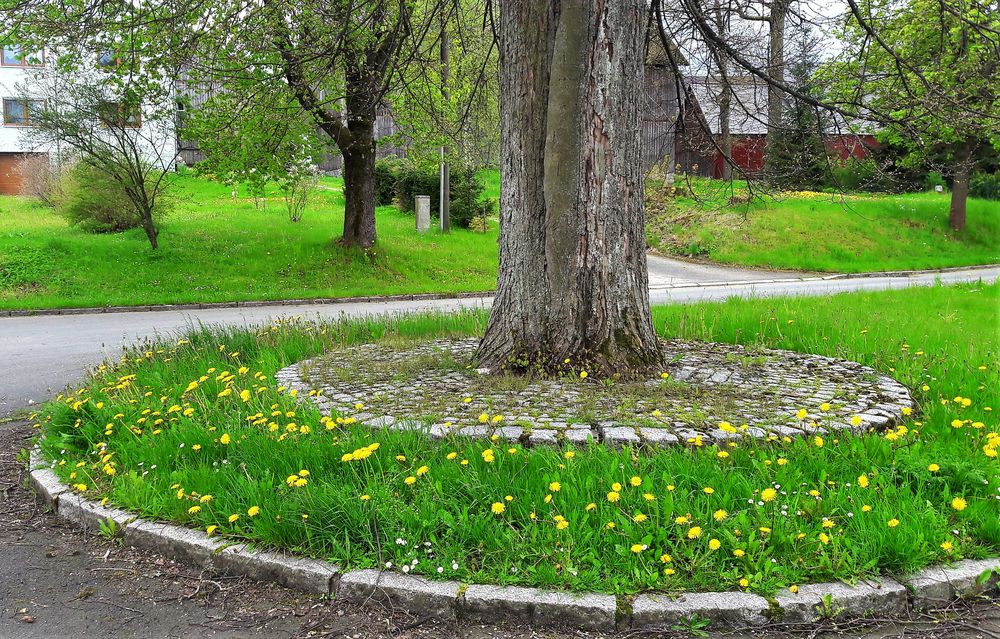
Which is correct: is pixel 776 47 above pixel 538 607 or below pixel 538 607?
above

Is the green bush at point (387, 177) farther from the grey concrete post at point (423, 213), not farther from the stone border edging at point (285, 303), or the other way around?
the stone border edging at point (285, 303)

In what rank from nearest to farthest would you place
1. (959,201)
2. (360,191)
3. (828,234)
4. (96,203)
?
(360,191), (96,203), (828,234), (959,201)

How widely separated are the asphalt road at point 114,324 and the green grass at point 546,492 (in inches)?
104

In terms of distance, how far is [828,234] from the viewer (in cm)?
2597

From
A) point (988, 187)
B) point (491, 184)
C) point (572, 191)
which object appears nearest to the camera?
point (572, 191)

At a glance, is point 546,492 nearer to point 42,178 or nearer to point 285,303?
point 285,303

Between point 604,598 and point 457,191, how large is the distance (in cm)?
2311

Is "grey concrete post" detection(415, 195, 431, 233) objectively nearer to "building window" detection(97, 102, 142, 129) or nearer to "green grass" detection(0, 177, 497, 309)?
"green grass" detection(0, 177, 497, 309)

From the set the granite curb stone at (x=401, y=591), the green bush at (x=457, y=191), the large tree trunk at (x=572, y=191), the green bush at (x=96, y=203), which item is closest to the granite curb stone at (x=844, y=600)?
the granite curb stone at (x=401, y=591)

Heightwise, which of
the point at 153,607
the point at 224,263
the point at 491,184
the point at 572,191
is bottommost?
the point at 153,607

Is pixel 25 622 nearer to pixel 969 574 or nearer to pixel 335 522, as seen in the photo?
pixel 335 522

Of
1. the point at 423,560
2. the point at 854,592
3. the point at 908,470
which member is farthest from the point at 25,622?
the point at 908,470

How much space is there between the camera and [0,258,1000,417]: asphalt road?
795cm

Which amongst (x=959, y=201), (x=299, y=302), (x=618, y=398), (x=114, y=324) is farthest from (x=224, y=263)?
(x=959, y=201)
